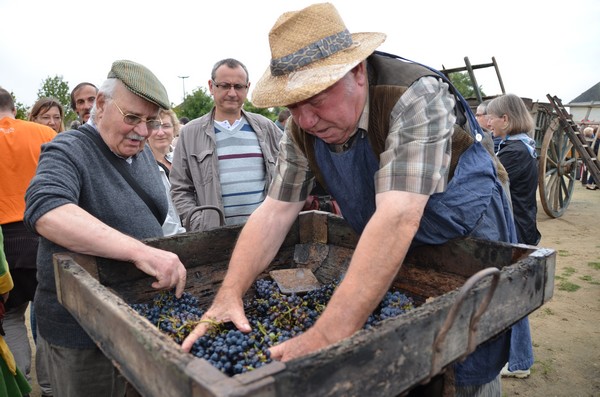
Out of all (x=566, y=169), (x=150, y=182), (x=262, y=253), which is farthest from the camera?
→ (x=566, y=169)

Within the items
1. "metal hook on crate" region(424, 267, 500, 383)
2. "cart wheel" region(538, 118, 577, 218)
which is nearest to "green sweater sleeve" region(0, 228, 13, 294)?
"metal hook on crate" region(424, 267, 500, 383)

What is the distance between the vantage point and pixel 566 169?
867cm

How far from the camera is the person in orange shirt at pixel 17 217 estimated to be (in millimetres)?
3074

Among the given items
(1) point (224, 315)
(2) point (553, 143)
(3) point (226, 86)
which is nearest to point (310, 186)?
(1) point (224, 315)

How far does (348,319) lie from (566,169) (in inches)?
355

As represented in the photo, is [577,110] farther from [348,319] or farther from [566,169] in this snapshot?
[348,319]

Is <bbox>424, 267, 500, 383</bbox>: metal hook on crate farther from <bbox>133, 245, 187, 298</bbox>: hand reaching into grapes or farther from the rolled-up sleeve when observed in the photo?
the rolled-up sleeve

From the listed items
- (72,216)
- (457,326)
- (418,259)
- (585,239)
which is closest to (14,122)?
(72,216)

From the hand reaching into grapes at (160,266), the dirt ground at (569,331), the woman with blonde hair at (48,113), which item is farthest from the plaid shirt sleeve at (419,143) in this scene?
the woman with blonde hair at (48,113)

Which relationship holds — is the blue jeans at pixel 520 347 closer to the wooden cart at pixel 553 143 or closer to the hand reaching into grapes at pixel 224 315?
the hand reaching into grapes at pixel 224 315

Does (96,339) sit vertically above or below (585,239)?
above

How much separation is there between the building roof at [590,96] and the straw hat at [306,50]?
56.8 m

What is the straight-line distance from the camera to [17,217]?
10.6 ft

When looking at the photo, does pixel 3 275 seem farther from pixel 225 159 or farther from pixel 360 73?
pixel 360 73
